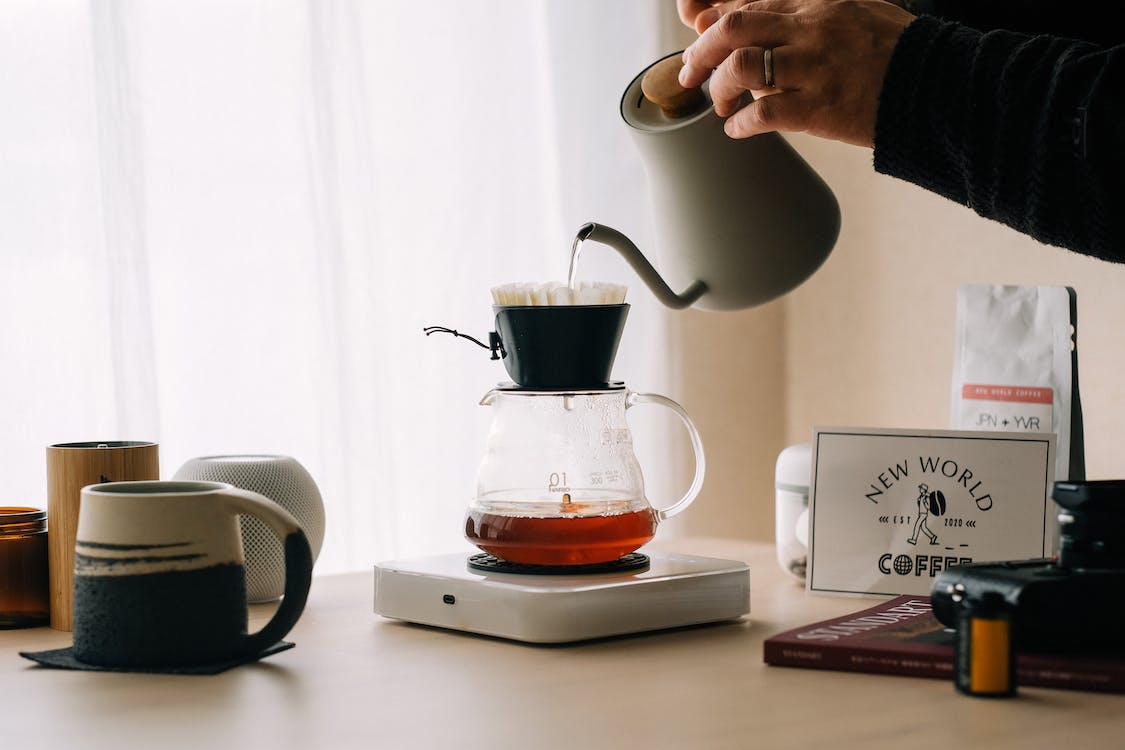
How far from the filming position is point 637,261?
108cm

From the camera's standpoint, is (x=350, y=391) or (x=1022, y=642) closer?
(x=1022, y=642)

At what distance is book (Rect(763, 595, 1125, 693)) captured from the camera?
30.8 inches

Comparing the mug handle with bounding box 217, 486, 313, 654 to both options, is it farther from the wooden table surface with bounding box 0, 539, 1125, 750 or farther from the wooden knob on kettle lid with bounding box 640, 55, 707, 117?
the wooden knob on kettle lid with bounding box 640, 55, 707, 117

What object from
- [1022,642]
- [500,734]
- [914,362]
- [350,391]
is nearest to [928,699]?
[1022,642]

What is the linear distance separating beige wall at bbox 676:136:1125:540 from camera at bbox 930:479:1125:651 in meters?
1.02

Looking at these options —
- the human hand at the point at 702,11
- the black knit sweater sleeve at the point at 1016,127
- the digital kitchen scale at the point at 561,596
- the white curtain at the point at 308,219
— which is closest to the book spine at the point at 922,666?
the digital kitchen scale at the point at 561,596

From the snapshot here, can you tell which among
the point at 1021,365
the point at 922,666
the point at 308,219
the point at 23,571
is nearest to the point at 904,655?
the point at 922,666

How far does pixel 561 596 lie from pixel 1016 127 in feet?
1.64

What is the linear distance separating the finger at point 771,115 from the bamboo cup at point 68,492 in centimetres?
56

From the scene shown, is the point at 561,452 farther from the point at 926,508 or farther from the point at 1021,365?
the point at 1021,365

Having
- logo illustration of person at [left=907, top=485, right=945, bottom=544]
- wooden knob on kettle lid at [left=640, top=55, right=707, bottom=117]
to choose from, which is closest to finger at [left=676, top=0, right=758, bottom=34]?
wooden knob on kettle lid at [left=640, top=55, right=707, bottom=117]

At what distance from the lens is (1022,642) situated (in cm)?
82

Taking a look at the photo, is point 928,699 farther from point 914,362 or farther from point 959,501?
point 914,362

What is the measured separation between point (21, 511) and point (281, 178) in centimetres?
84
